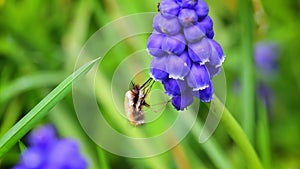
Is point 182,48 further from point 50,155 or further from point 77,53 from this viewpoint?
point 77,53

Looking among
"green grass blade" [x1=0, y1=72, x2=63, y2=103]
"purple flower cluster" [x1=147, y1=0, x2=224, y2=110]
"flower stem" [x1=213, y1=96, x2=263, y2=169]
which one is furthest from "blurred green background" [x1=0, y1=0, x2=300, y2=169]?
"purple flower cluster" [x1=147, y1=0, x2=224, y2=110]

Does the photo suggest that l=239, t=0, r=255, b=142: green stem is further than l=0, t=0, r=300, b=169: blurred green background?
No

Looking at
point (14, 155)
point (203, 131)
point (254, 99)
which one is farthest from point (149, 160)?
point (14, 155)

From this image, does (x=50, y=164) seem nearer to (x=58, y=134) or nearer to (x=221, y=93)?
(x=221, y=93)

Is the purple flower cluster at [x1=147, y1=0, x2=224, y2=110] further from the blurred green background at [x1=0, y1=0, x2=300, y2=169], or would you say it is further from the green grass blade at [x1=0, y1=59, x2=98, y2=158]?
the blurred green background at [x1=0, y1=0, x2=300, y2=169]

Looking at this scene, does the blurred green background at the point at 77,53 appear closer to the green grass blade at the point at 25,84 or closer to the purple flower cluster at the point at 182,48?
the green grass blade at the point at 25,84

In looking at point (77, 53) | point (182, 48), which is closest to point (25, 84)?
point (77, 53)
